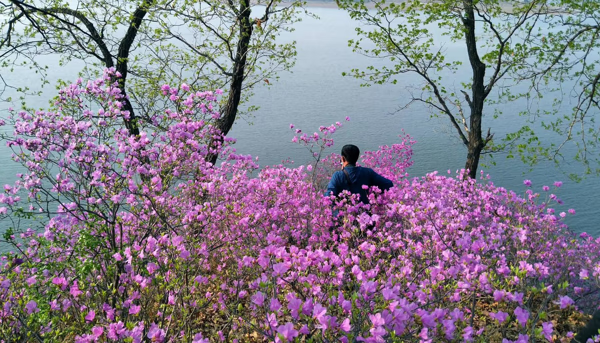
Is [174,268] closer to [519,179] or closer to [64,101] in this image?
[64,101]

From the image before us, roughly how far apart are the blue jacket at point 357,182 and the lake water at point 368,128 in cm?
463

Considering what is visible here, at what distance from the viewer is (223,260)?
5.51 meters

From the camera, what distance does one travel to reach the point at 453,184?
7.97 metres

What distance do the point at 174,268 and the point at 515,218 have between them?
5.66 meters

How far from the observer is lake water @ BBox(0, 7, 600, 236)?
16.9 m

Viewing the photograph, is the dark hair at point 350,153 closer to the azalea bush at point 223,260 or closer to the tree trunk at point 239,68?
the azalea bush at point 223,260

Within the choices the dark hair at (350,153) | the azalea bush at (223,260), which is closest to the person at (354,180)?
the dark hair at (350,153)

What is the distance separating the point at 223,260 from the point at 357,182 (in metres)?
2.37

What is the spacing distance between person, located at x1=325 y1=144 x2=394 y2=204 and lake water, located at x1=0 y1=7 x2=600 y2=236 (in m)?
4.59

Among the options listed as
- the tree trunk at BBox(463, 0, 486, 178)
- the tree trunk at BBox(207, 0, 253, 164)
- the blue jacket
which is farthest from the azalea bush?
the tree trunk at BBox(463, 0, 486, 178)

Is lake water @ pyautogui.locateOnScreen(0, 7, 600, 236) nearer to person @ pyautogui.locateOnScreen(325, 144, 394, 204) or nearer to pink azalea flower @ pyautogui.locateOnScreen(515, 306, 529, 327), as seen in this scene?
person @ pyautogui.locateOnScreen(325, 144, 394, 204)

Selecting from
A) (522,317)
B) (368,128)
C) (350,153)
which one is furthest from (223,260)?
(368,128)

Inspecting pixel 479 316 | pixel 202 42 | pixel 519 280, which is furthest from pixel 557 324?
pixel 202 42

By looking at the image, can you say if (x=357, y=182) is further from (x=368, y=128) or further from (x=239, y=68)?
(x=368, y=128)
